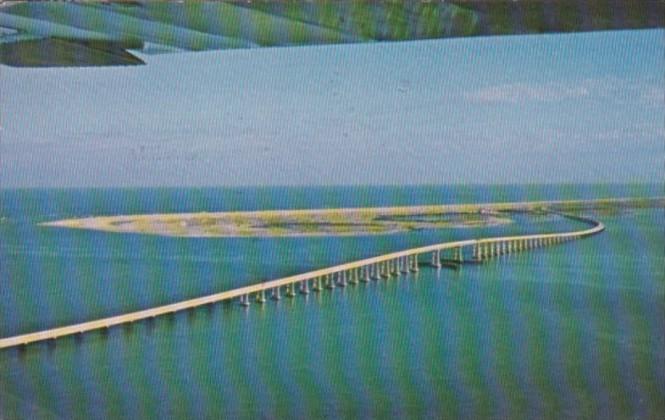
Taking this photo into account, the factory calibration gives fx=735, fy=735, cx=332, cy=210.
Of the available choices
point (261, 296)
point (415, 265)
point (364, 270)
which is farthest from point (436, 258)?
point (261, 296)

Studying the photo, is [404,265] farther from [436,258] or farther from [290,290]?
[290,290]

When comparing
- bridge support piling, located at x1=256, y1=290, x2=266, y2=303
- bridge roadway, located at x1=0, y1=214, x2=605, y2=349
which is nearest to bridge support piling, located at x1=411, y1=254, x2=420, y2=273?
bridge roadway, located at x1=0, y1=214, x2=605, y2=349

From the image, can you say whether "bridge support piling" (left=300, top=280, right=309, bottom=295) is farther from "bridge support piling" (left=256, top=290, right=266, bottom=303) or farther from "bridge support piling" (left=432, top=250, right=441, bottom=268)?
"bridge support piling" (left=432, top=250, right=441, bottom=268)

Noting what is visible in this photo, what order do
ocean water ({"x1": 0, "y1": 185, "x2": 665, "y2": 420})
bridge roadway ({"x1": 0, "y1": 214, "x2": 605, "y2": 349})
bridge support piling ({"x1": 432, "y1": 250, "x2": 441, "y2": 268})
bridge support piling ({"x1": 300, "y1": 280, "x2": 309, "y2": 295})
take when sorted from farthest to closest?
1. bridge support piling ({"x1": 300, "y1": 280, "x2": 309, "y2": 295})
2. bridge support piling ({"x1": 432, "y1": 250, "x2": 441, "y2": 268})
3. bridge roadway ({"x1": 0, "y1": 214, "x2": 605, "y2": 349})
4. ocean water ({"x1": 0, "y1": 185, "x2": 665, "y2": 420})

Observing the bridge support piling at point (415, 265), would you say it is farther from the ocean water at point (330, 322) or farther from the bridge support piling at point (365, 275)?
the bridge support piling at point (365, 275)

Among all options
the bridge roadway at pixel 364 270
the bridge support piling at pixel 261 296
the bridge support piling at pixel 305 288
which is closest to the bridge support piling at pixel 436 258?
the bridge roadway at pixel 364 270

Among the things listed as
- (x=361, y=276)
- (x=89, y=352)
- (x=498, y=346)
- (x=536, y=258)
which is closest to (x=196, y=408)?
(x=89, y=352)
